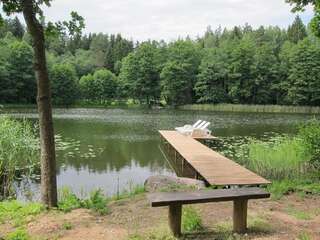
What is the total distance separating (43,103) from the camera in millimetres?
5113

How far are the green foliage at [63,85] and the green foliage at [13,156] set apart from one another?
37316 millimetres

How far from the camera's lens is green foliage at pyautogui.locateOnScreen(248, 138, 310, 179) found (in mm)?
9297

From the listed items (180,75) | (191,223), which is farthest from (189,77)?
(191,223)

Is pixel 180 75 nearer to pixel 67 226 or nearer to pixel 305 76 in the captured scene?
pixel 305 76

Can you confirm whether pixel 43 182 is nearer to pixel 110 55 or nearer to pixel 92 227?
pixel 92 227

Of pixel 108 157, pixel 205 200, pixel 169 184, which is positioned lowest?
pixel 108 157

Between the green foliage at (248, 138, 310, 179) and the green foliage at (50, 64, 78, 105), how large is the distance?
39.9 meters

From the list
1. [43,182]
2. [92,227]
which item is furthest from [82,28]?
[92,227]

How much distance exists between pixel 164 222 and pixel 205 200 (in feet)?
2.90

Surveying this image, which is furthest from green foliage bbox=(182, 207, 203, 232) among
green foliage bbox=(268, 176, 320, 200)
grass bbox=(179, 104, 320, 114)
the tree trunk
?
grass bbox=(179, 104, 320, 114)

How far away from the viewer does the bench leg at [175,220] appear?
4.12 meters

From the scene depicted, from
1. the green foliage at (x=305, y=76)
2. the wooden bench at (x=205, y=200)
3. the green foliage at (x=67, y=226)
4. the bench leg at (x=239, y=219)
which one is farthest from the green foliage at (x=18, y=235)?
the green foliage at (x=305, y=76)

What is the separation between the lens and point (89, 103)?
51.8m

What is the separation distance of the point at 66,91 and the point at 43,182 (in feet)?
145
